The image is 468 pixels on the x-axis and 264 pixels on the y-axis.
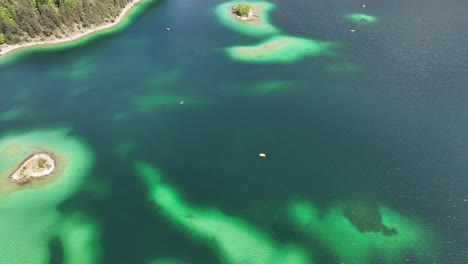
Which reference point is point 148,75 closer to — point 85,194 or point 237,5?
point 85,194

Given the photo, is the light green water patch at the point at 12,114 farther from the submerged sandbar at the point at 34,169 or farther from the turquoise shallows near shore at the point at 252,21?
the turquoise shallows near shore at the point at 252,21

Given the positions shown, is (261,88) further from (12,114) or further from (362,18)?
(12,114)

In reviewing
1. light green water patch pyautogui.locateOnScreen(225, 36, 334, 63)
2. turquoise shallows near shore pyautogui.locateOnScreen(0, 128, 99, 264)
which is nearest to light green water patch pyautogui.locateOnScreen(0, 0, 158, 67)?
turquoise shallows near shore pyautogui.locateOnScreen(0, 128, 99, 264)

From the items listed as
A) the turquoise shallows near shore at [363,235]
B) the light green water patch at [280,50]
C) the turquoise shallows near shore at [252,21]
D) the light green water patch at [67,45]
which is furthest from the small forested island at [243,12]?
the turquoise shallows near shore at [363,235]

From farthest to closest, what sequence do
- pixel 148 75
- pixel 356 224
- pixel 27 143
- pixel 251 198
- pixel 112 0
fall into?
pixel 112 0 → pixel 148 75 → pixel 27 143 → pixel 251 198 → pixel 356 224

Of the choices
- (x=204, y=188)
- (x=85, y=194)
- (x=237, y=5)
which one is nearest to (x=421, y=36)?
(x=237, y=5)
